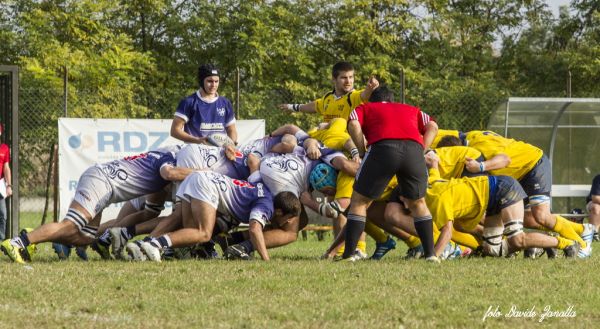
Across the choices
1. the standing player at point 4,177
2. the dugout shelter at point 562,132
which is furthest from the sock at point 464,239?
the standing player at point 4,177

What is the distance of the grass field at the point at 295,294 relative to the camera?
20.6 ft

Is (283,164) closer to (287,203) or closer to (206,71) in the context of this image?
(287,203)

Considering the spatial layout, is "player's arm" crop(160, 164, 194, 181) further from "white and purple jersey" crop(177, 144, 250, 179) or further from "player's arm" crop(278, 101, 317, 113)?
"player's arm" crop(278, 101, 317, 113)

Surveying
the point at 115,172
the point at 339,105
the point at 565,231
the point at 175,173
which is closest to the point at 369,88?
the point at 339,105

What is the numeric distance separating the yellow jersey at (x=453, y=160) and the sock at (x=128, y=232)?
3.17m

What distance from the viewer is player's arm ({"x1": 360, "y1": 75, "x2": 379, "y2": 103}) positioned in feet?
36.4

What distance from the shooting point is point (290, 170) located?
10391mm

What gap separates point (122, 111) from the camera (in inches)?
807

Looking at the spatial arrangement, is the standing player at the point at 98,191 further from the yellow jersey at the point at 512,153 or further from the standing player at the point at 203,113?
the yellow jersey at the point at 512,153

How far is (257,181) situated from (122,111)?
10.7 meters

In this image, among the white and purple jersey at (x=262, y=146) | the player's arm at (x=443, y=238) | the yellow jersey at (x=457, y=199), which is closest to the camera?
the player's arm at (x=443, y=238)

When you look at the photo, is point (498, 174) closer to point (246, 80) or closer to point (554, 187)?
point (554, 187)

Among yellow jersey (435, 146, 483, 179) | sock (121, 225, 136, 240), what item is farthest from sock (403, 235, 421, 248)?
sock (121, 225, 136, 240)

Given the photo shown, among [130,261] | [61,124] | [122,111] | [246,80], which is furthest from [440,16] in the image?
[130,261]
